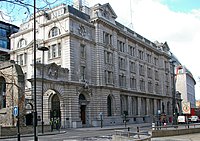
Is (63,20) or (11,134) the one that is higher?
(63,20)

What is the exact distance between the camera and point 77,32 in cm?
5206

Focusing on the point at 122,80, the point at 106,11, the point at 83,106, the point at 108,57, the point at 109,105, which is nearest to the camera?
the point at 83,106

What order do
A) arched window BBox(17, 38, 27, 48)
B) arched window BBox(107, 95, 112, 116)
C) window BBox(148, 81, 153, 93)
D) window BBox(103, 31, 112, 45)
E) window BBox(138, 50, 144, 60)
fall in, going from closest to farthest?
arched window BBox(107, 95, 112, 116)
window BBox(103, 31, 112, 45)
arched window BBox(17, 38, 27, 48)
window BBox(138, 50, 144, 60)
window BBox(148, 81, 153, 93)

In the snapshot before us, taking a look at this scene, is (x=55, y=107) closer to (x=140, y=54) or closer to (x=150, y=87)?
(x=140, y=54)

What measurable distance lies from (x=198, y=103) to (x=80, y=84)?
151 metres

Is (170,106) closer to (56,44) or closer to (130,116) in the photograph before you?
(130,116)

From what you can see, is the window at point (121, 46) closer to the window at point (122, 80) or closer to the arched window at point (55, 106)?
the window at point (122, 80)

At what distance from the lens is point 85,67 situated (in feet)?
174

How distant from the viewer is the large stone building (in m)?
47.1

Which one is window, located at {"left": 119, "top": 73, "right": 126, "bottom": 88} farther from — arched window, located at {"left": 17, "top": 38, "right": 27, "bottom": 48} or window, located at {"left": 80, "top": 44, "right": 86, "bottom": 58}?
arched window, located at {"left": 17, "top": 38, "right": 27, "bottom": 48}

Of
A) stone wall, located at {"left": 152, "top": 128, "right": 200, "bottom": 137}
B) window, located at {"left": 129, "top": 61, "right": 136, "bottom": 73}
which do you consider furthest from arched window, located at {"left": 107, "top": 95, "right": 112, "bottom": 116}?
stone wall, located at {"left": 152, "top": 128, "right": 200, "bottom": 137}

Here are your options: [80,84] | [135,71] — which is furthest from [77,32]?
[135,71]

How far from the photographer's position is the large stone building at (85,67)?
47094mm

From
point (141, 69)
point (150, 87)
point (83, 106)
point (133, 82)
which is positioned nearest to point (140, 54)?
point (141, 69)
